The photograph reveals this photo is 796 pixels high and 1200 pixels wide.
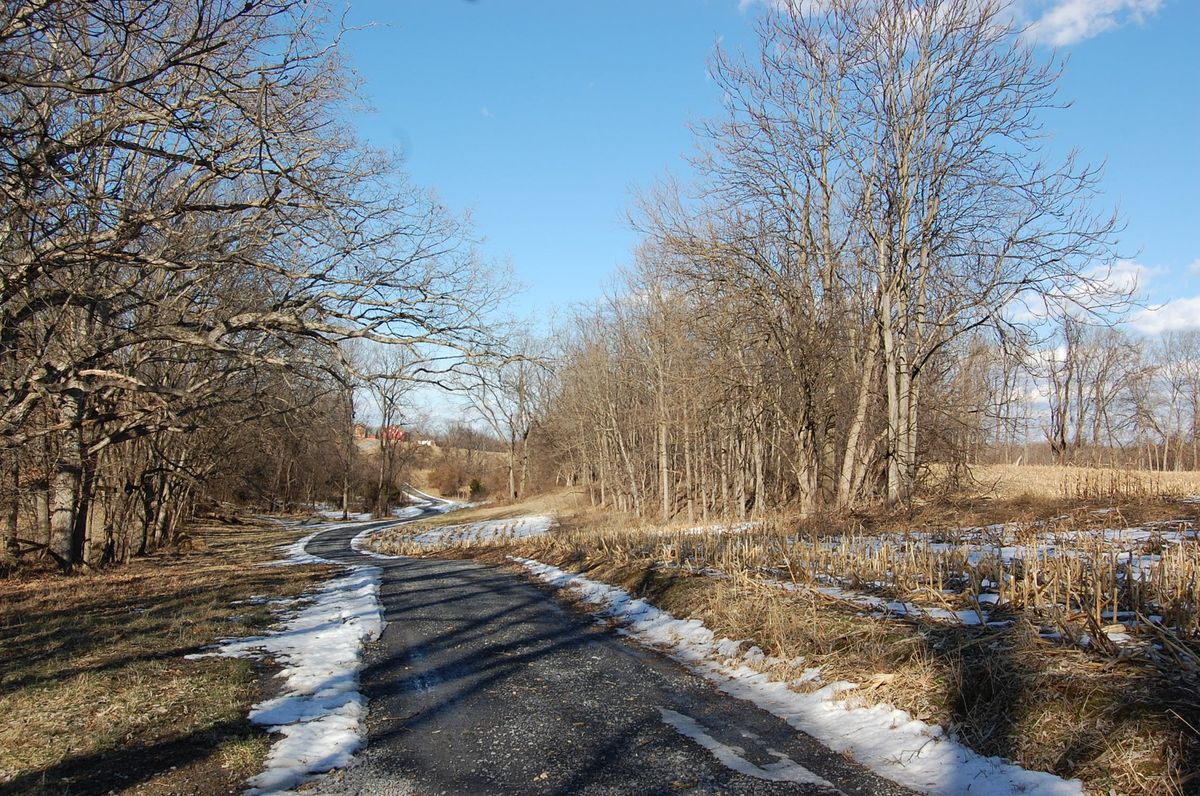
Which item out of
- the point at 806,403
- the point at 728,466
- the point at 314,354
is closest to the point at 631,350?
the point at 728,466

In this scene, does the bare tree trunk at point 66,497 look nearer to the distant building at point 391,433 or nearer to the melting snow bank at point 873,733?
the melting snow bank at point 873,733

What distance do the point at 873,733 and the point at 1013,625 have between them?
1558mm

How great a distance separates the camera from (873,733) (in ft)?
17.2

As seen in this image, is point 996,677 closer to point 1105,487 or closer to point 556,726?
point 556,726

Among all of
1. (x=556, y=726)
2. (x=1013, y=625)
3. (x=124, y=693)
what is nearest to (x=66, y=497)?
(x=124, y=693)

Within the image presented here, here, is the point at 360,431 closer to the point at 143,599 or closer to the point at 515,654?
the point at 143,599

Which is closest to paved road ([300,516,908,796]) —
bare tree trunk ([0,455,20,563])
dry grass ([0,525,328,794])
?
dry grass ([0,525,328,794])

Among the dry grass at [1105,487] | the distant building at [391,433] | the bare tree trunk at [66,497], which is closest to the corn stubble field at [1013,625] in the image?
the dry grass at [1105,487]

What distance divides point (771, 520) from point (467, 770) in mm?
13408

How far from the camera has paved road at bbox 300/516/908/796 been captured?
449 centimetres

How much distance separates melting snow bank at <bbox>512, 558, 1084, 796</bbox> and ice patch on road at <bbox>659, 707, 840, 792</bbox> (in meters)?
0.28

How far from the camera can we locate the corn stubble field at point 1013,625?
14.2 feet

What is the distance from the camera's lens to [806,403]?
17531mm

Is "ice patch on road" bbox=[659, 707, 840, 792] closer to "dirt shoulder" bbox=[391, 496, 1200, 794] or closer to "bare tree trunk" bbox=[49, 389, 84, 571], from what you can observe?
"dirt shoulder" bbox=[391, 496, 1200, 794]
